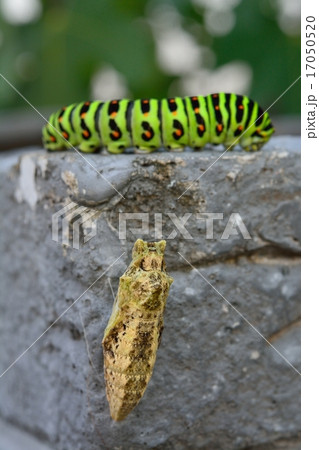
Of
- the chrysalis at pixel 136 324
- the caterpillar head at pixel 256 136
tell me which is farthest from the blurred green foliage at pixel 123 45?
the chrysalis at pixel 136 324

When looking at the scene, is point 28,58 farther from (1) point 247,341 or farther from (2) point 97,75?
(1) point 247,341

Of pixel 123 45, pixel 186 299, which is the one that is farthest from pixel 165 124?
pixel 123 45


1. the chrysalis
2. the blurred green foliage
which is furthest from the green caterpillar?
the blurred green foliage

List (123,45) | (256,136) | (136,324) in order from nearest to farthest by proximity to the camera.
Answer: (136,324) < (256,136) < (123,45)

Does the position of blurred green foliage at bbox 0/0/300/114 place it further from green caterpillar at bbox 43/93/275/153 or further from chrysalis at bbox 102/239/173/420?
chrysalis at bbox 102/239/173/420

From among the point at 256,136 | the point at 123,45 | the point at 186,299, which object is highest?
the point at 256,136

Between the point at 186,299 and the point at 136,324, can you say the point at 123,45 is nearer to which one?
the point at 186,299
